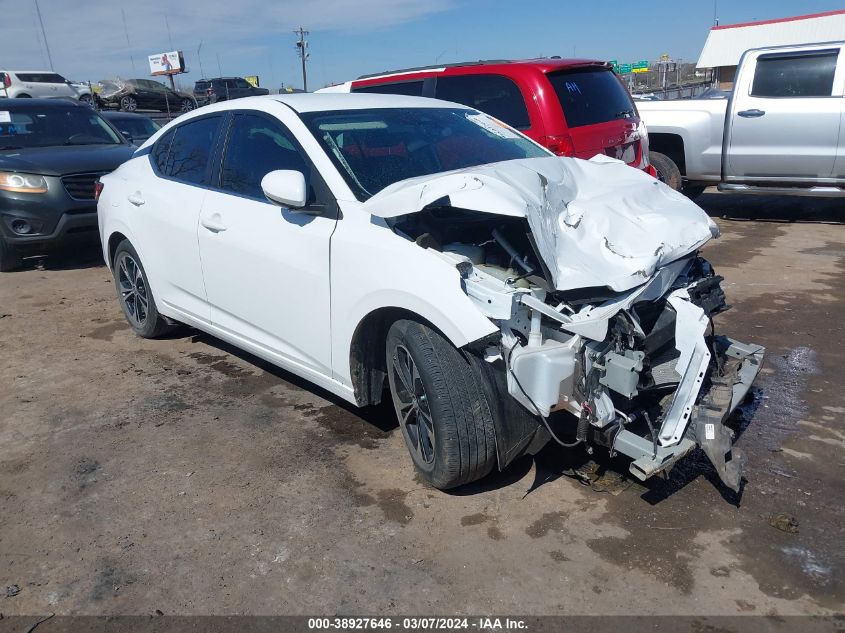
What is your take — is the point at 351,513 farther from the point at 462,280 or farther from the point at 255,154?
the point at 255,154

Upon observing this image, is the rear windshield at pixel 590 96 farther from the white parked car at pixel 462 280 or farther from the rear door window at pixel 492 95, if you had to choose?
the white parked car at pixel 462 280

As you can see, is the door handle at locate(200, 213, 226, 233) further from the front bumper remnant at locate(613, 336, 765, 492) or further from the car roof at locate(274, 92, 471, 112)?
the front bumper remnant at locate(613, 336, 765, 492)

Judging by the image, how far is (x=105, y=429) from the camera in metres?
4.15

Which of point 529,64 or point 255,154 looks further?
point 529,64

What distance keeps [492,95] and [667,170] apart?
385cm

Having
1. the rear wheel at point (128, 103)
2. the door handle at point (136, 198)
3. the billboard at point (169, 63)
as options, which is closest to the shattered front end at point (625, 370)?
the door handle at point (136, 198)

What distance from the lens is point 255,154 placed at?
13.6 feet

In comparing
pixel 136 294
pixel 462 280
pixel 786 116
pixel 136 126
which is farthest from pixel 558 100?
pixel 136 126

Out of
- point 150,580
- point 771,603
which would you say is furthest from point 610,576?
point 150,580

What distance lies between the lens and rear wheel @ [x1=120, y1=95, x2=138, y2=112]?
110 ft

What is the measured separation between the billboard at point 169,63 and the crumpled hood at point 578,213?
47.4 m

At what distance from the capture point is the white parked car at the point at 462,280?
9.61 ft

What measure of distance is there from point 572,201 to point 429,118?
1224mm

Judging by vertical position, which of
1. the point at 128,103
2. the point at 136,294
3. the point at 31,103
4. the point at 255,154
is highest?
the point at 255,154
